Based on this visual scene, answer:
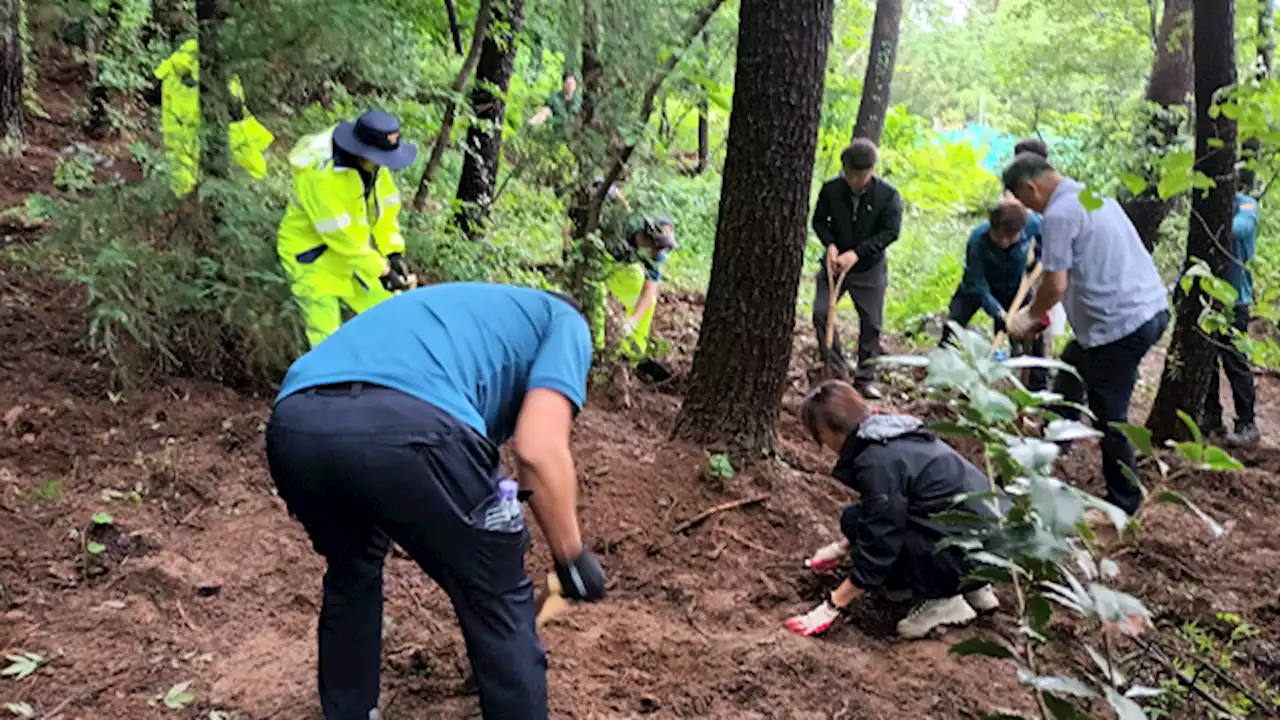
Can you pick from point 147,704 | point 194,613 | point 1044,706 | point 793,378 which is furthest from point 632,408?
point 1044,706

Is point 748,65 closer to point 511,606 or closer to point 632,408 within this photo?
point 632,408

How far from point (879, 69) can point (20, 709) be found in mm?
10633

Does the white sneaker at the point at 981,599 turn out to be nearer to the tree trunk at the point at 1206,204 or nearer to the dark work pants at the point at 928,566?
the dark work pants at the point at 928,566

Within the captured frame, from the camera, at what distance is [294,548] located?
3832 mm

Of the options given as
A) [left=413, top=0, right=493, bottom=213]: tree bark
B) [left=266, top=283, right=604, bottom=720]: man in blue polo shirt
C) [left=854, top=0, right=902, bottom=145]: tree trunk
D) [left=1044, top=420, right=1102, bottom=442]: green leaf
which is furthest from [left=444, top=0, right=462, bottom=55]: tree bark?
[left=1044, top=420, right=1102, bottom=442]: green leaf

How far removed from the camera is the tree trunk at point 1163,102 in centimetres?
788

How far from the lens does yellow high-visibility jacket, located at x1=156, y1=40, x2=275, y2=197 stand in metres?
5.09

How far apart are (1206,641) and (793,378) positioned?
384 cm

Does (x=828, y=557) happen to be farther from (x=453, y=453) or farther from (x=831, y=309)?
(x=831, y=309)

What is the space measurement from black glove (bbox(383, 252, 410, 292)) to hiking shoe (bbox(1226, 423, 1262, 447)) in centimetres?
544

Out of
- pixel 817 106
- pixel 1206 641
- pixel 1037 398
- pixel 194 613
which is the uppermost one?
pixel 817 106

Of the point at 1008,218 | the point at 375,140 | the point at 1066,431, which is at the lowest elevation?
the point at 1066,431

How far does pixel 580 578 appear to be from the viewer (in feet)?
7.52

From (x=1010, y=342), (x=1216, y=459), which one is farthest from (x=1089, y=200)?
(x=1010, y=342)
